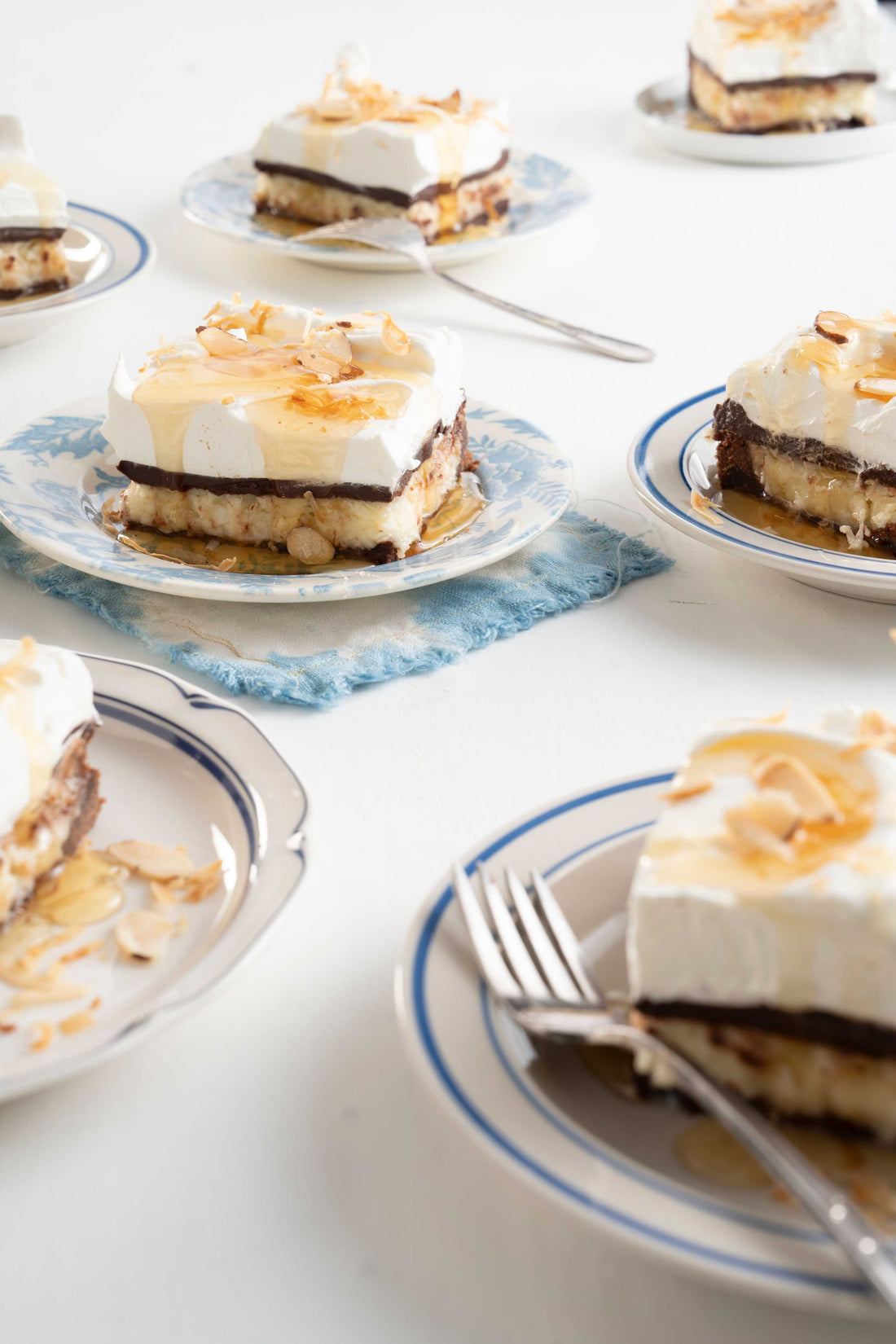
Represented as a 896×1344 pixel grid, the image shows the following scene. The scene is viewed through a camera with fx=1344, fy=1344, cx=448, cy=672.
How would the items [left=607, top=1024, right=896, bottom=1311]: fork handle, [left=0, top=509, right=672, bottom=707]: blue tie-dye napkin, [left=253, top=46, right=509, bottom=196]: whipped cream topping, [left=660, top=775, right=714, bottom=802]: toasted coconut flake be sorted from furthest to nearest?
1. [left=253, top=46, right=509, bottom=196]: whipped cream topping
2. [left=0, top=509, right=672, bottom=707]: blue tie-dye napkin
3. [left=660, top=775, right=714, bottom=802]: toasted coconut flake
4. [left=607, top=1024, right=896, bottom=1311]: fork handle

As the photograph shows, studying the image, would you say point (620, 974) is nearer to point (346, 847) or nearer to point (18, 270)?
point (346, 847)

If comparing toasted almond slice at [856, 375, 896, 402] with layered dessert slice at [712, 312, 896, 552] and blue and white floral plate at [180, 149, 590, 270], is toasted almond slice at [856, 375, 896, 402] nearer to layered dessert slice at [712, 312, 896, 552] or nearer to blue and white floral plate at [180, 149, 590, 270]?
layered dessert slice at [712, 312, 896, 552]

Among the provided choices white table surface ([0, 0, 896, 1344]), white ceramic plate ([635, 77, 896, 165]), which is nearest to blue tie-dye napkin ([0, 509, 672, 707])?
white table surface ([0, 0, 896, 1344])

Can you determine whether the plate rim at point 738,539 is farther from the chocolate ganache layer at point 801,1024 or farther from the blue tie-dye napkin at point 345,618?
the chocolate ganache layer at point 801,1024

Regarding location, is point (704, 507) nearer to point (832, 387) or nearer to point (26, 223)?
point (832, 387)

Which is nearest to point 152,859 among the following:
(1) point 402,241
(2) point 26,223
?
(2) point 26,223

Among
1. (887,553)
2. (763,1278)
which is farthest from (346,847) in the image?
(887,553)
